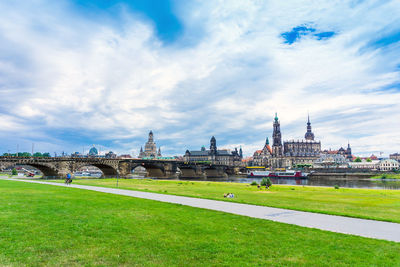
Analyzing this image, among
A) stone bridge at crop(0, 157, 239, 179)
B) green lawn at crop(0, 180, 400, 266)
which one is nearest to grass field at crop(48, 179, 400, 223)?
green lawn at crop(0, 180, 400, 266)

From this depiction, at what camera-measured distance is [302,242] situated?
28.5ft

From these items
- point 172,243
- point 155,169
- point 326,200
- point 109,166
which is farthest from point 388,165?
point 172,243

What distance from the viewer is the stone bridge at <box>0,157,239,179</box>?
68.6m

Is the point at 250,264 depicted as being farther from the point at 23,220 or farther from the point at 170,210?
the point at 23,220

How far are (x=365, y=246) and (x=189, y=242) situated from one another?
5315 millimetres

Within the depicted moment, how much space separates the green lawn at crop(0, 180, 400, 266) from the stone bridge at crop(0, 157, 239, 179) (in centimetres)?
3582

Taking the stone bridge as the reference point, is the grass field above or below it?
below

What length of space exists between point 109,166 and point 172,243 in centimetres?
8883

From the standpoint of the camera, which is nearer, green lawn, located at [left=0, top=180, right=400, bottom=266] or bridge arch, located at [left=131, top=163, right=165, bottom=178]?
green lawn, located at [left=0, top=180, right=400, bottom=266]

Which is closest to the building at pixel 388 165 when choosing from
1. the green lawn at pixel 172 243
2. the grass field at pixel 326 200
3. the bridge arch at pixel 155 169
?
the bridge arch at pixel 155 169

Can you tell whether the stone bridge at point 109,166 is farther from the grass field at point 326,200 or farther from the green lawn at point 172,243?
the green lawn at point 172,243

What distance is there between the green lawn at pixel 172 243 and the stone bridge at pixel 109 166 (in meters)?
35.8

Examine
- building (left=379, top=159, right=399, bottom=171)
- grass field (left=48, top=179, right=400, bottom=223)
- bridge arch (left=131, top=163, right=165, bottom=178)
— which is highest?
building (left=379, top=159, right=399, bottom=171)

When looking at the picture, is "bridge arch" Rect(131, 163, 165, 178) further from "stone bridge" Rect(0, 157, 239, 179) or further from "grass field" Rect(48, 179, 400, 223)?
"grass field" Rect(48, 179, 400, 223)
